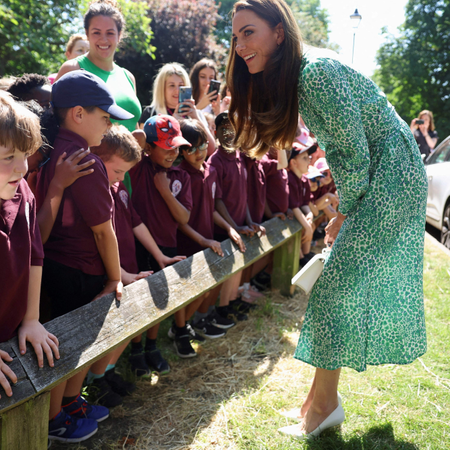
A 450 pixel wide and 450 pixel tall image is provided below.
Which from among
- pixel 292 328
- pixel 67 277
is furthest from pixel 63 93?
pixel 292 328

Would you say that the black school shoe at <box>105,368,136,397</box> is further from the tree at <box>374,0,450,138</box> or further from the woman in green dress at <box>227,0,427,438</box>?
the tree at <box>374,0,450,138</box>

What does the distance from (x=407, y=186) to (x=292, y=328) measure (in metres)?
2.27

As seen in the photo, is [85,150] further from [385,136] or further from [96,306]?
[385,136]

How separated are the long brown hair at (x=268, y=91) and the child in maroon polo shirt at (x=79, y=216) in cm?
68

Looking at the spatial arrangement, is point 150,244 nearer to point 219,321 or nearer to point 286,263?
point 219,321

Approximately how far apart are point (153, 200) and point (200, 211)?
1.85ft

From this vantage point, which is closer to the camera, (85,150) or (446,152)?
(85,150)

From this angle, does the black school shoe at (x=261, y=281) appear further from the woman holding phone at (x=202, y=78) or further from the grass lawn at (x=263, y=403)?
the woman holding phone at (x=202, y=78)

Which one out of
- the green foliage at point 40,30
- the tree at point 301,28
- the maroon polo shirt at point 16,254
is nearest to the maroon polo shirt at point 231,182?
the maroon polo shirt at point 16,254

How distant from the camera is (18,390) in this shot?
1653mm

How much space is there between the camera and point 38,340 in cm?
181

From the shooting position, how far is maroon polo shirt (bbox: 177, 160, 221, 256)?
3633mm

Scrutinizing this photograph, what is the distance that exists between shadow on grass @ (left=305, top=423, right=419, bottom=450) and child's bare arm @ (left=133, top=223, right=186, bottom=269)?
1.41 metres

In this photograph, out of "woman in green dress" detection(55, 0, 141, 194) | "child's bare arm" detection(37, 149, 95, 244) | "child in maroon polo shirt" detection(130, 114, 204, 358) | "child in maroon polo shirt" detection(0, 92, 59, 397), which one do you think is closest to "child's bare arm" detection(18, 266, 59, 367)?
"child in maroon polo shirt" detection(0, 92, 59, 397)
